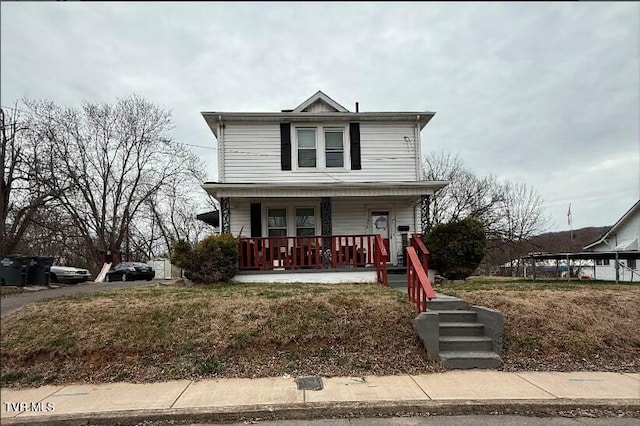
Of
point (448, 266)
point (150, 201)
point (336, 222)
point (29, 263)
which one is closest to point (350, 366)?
point (29, 263)

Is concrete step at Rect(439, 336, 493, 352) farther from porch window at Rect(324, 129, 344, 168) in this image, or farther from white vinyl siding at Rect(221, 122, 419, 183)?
porch window at Rect(324, 129, 344, 168)

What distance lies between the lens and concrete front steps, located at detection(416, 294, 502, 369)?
590 centimetres

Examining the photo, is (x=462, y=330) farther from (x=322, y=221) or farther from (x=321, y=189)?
(x=322, y=221)

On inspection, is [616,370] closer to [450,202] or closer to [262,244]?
[262,244]

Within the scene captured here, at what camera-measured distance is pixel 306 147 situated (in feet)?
45.8

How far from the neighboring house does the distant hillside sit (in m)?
18.0

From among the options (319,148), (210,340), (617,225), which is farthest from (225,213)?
(617,225)

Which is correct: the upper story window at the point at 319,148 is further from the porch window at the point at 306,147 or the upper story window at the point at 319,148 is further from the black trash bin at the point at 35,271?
the black trash bin at the point at 35,271

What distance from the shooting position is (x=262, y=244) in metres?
11.5

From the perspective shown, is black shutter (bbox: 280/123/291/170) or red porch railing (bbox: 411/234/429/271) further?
black shutter (bbox: 280/123/291/170)

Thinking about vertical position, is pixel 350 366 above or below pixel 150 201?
below

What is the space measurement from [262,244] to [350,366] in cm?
613

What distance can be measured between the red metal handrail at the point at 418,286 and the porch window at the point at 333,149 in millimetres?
6593

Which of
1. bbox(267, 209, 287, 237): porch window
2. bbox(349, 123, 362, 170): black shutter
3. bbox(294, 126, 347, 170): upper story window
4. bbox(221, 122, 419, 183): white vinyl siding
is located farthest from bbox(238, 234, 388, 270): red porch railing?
bbox(349, 123, 362, 170): black shutter
